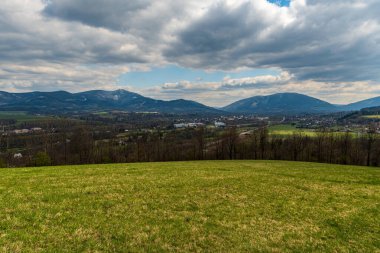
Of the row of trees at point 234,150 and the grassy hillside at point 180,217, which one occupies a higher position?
the grassy hillside at point 180,217

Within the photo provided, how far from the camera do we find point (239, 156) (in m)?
88.9

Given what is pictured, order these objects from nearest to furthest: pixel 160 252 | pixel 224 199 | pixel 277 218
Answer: pixel 160 252 < pixel 277 218 < pixel 224 199

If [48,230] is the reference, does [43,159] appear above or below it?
below

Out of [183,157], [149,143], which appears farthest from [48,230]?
[149,143]

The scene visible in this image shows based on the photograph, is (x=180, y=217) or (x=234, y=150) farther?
(x=234, y=150)

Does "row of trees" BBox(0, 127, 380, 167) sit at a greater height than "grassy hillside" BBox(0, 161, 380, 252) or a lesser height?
lesser

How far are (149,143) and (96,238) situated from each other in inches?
3603

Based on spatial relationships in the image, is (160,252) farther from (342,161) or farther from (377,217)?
(342,161)

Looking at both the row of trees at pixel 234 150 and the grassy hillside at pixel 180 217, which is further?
the row of trees at pixel 234 150

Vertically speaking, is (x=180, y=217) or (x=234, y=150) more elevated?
(x=180, y=217)

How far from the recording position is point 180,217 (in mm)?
12289

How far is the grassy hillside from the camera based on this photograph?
9672 mm

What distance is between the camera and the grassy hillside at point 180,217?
967 centimetres

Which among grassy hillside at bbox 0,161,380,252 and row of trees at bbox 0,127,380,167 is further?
row of trees at bbox 0,127,380,167
